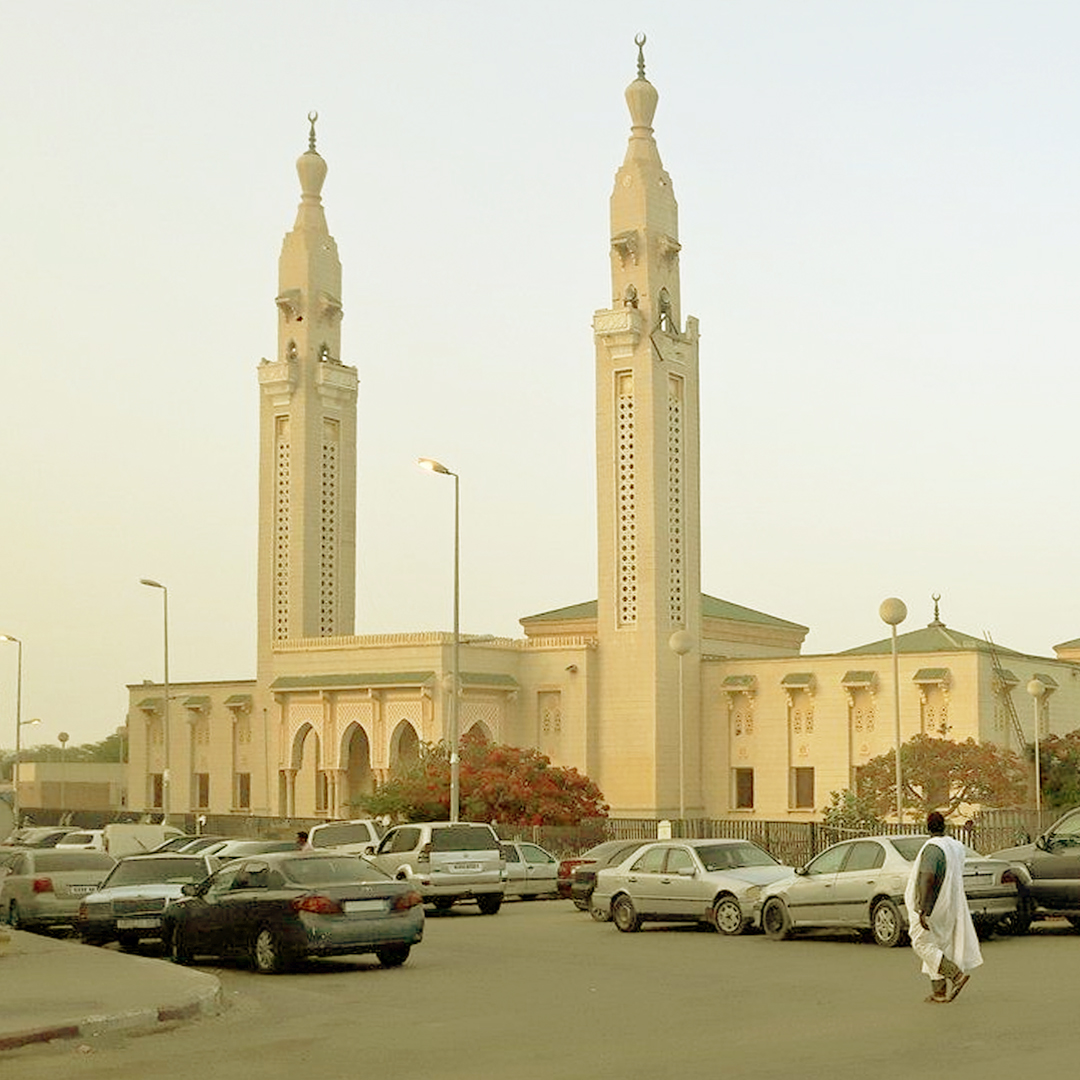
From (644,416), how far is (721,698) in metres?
10.9

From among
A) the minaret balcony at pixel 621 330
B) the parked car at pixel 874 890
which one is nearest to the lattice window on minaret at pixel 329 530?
the minaret balcony at pixel 621 330

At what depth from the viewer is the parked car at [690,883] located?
2459 cm

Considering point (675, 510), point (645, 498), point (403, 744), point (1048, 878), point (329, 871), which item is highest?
point (645, 498)

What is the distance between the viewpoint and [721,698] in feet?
227

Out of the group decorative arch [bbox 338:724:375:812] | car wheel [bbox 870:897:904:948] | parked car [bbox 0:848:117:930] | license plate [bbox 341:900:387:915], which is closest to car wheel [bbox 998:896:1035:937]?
car wheel [bbox 870:897:904:948]

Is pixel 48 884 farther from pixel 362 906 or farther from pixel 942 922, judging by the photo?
pixel 942 922

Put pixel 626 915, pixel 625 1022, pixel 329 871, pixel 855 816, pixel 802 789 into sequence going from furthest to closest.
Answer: pixel 802 789, pixel 855 816, pixel 626 915, pixel 329 871, pixel 625 1022

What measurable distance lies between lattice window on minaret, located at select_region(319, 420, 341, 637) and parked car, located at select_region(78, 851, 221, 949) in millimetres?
52899

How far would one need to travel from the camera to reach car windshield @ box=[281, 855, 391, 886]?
2028 centimetres

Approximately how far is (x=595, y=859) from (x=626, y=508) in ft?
122

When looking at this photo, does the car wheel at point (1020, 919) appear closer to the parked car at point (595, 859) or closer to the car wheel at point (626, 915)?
the car wheel at point (626, 915)

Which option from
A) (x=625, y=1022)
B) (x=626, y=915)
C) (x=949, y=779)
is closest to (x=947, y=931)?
(x=625, y=1022)

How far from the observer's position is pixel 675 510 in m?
69.1

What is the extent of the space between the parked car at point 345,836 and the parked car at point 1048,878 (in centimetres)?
1501
